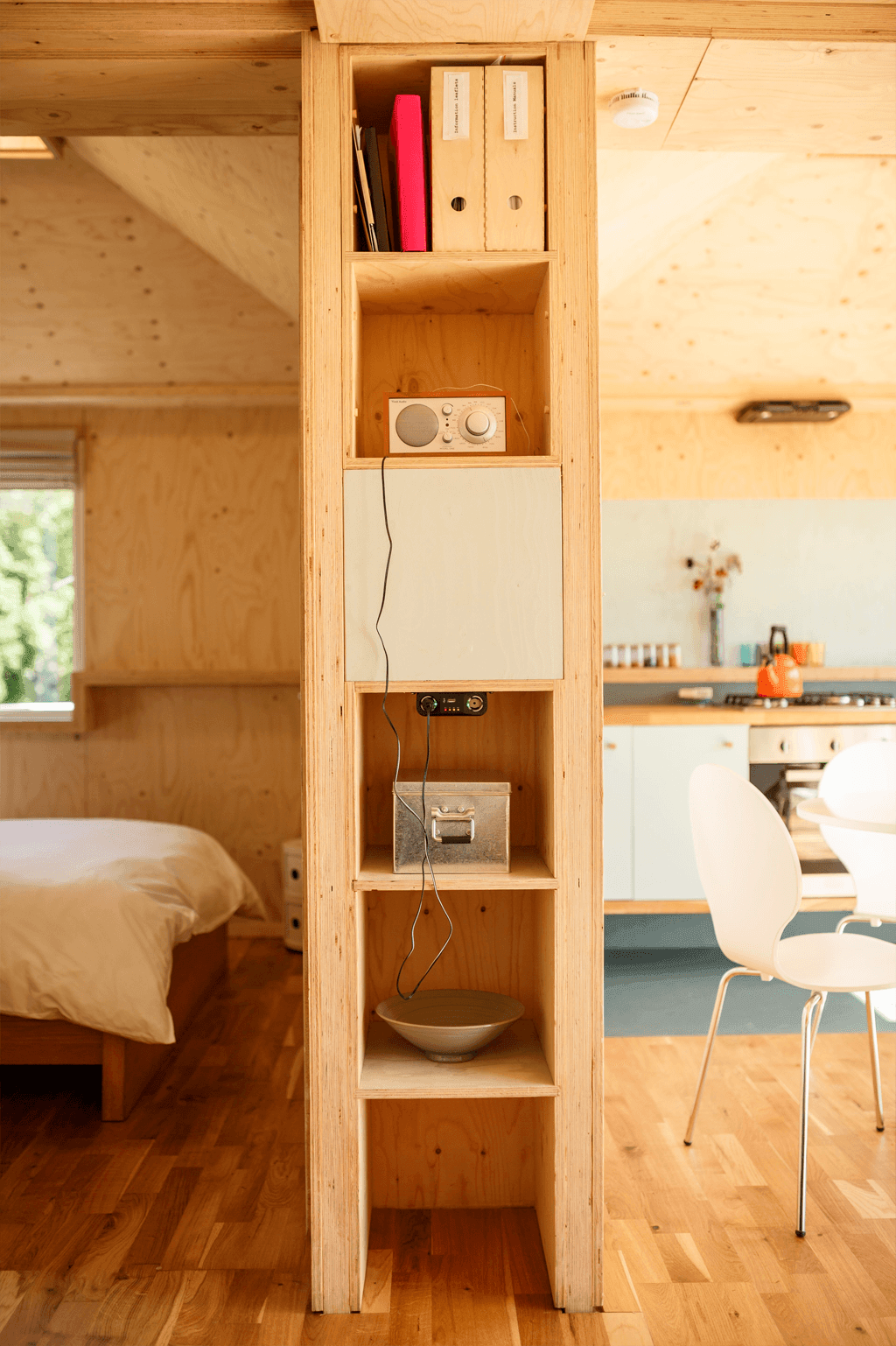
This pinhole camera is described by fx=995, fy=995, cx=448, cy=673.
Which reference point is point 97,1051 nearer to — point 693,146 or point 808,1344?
point 808,1344

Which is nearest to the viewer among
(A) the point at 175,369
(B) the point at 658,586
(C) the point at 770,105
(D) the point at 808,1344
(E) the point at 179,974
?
(D) the point at 808,1344

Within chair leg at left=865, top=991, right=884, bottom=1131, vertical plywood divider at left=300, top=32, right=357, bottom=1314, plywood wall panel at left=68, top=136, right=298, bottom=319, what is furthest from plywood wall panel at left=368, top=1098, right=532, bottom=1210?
plywood wall panel at left=68, top=136, right=298, bottom=319

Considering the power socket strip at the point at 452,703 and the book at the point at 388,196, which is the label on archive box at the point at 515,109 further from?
the power socket strip at the point at 452,703

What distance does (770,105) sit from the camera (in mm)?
2137

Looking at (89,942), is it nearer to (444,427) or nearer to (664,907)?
(444,427)

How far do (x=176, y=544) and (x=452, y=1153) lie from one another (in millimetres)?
3140

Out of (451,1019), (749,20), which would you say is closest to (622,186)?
(749,20)

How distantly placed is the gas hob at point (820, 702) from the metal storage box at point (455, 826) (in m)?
2.57

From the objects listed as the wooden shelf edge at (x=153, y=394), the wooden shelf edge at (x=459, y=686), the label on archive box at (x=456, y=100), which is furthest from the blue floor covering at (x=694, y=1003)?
the wooden shelf edge at (x=153, y=394)

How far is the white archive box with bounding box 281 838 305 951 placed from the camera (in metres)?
4.21

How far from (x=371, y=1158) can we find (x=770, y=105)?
246 centimetres

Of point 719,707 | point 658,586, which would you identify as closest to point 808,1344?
point 719,707

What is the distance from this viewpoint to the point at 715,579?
4805 mm

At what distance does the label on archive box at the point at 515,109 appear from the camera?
6.28 ft
